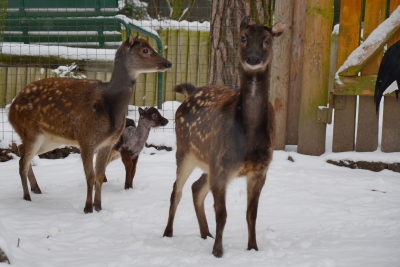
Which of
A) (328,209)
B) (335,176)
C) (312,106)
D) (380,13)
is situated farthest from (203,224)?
(380,13)

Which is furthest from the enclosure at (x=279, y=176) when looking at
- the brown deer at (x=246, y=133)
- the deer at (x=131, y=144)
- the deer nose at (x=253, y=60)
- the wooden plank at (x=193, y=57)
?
the wooden plank at (x=193, y=57)

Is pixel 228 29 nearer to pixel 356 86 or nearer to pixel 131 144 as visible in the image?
pixel 356 86

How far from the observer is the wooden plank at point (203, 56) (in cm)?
1194

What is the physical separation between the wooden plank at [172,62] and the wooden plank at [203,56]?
48cm

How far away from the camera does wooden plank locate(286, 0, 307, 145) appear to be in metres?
7.73

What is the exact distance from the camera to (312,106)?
764 centimetres

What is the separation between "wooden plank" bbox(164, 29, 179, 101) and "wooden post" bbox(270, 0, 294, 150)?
A: 3.84 metres

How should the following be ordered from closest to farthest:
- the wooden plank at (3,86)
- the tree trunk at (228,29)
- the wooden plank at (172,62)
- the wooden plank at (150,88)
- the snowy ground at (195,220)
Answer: the snowy ground at (195,220)
the tree trunk at (228,29)
the wooden plank at (3,86)
the wooden plank at (150,88)
the wooden plank at (172,62)

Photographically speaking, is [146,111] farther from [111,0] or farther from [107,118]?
[111,0]

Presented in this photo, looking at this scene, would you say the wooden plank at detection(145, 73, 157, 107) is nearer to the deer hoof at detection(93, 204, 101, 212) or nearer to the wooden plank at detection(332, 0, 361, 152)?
the wooden plank at detection(332, 0, 361, 152)

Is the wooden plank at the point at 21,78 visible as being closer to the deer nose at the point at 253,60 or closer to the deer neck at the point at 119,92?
the deer neck at the point at 119,92

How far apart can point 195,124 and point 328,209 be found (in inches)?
66.1

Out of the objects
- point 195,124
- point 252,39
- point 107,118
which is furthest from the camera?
point 107,118

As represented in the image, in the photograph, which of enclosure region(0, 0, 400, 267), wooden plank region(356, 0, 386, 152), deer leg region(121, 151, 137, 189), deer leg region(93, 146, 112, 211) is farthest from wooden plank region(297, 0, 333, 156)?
deer leg region(93, 146, 112, 211)
